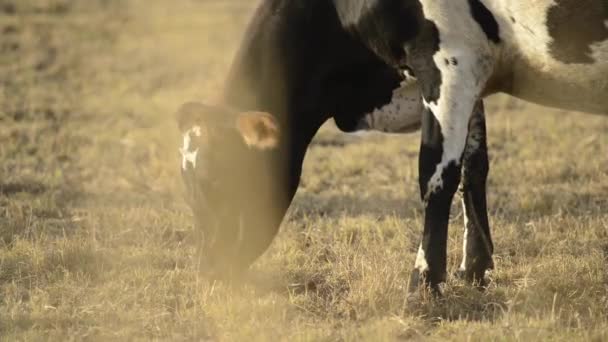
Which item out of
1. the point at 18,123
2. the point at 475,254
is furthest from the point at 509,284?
the point at 18,123

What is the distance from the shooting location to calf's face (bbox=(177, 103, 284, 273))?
5348mm

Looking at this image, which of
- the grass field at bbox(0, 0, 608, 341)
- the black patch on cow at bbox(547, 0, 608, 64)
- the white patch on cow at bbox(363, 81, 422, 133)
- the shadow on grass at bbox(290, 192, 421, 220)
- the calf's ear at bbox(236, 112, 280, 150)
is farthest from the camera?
the shadow on grass at bbox(290, 192, 421, 220)

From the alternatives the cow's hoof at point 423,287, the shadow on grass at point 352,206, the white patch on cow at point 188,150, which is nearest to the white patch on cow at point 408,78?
the cow's hoof at point 423,287

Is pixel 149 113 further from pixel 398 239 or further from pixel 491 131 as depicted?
pixel 398 239

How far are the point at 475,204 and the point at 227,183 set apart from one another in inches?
62.9

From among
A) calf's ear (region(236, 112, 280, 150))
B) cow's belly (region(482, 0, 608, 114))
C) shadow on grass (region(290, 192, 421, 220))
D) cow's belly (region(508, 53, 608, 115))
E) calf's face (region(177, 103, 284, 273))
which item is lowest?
shadow on grass (region(290, 192, 421, 220))

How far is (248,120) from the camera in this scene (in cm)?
516

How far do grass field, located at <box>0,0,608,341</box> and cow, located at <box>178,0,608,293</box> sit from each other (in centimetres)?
40

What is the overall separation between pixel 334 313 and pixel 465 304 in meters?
0.72

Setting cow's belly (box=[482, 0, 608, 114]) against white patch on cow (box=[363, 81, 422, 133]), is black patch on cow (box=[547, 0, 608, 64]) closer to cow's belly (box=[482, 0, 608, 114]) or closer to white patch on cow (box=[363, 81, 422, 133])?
cow's belly (box=[482, 0, 608, 114])

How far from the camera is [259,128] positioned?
16.9 feet

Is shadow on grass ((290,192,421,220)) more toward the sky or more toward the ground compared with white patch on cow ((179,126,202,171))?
more toward the ground

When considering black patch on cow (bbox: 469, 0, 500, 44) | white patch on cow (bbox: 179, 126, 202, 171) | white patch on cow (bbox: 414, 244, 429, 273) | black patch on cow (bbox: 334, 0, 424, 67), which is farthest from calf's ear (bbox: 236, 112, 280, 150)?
black patch on cow (bbox: 469, 0, 500, 44)

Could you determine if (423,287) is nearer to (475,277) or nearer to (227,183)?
(475,277)
